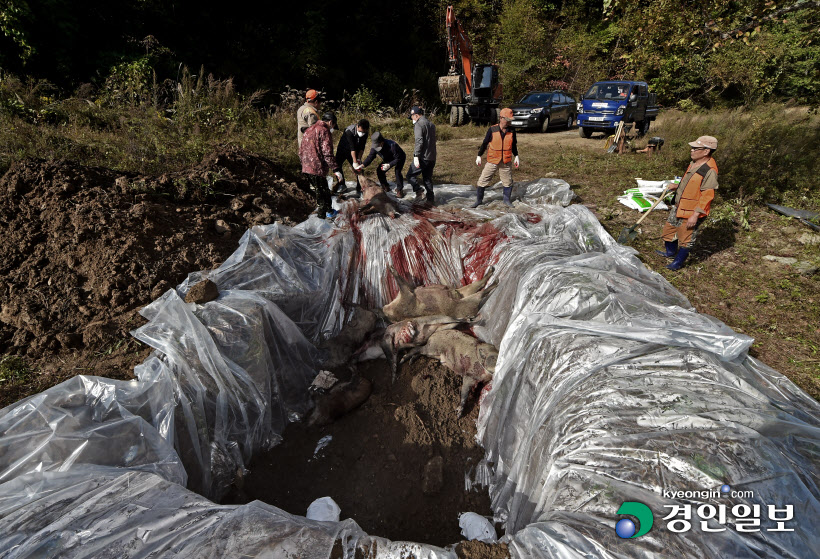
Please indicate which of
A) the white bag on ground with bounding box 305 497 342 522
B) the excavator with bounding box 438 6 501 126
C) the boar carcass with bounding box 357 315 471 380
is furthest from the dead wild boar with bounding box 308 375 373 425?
the excavator with bounding box 438 6 501 126

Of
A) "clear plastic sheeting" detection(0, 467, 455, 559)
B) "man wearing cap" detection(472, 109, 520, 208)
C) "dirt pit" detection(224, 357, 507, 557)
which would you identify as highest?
"man wearing cap" detection(472, 109, 520, 208)

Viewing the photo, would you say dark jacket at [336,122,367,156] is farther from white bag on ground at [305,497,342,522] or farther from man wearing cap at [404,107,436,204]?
white bag on ground at [305,497,342,522]

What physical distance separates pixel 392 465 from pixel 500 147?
466cm

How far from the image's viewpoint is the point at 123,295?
130 inches

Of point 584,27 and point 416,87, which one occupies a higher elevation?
point 584,27

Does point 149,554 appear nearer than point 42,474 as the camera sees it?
Yes

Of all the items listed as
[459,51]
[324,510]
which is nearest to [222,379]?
[324,510]

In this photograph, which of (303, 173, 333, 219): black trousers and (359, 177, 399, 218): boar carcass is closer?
(359, 177, 399, 218): boar carcass

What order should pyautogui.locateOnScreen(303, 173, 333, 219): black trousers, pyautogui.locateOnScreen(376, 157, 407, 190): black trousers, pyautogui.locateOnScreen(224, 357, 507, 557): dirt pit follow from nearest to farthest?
pyautogui.locateOnScreen(224, 357, 507, 557): dirt pit
pyautogui.locateOnScreen(303, 173, 333, 219): black trousers
pyautogui.locateOnScreen(376, 157, 407, 190): black trousers

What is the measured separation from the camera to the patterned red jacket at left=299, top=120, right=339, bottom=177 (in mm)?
4867

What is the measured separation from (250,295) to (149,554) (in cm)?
185

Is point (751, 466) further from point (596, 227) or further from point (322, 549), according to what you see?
point (596, 227)

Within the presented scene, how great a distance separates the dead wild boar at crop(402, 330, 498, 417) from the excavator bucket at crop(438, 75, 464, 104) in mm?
12445

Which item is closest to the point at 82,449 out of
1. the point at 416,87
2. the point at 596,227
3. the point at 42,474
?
the point at 42,474
